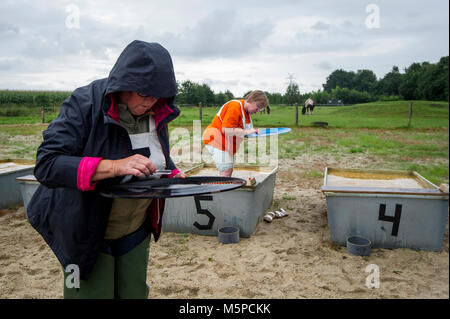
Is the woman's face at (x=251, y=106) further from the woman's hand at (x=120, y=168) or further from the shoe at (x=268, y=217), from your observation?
the woman's hand at (x=120, y=168)

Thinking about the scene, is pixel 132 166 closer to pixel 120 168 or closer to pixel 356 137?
pixel 120 168

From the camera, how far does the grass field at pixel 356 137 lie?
773 centimetres

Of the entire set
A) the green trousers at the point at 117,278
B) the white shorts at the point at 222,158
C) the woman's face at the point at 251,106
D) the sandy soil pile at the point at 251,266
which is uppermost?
the woman's face at the point at 251,106

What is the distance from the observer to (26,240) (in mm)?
3949

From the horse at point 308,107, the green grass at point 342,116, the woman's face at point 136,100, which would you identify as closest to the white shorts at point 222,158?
the woman's face at point 136,100

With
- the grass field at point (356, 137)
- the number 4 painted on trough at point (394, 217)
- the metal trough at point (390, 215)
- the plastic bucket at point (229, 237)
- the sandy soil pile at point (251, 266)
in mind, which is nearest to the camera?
the sandy soil pile at point (251, 266)

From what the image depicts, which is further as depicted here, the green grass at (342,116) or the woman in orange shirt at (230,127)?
the green grass at (342,116)

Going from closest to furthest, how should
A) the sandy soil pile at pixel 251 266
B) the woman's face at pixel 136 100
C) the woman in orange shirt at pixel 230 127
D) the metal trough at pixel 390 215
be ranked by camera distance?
1. the woman's face at pixel 136 100
2. the sandy soil pile at pixel 251 266
3. the metal trough at pixel 390 215
4. the woman in orange shirt at pixel 230 127

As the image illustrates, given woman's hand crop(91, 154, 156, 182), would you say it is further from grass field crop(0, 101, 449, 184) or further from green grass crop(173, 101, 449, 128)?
green grass crop(173, 101, 449, 128)

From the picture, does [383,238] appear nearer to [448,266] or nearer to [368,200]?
[368,200]

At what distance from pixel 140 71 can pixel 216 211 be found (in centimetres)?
285

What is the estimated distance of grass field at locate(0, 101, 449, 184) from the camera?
773 cm

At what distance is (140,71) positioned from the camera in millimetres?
1263

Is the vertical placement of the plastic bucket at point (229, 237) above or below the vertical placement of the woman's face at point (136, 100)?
below
